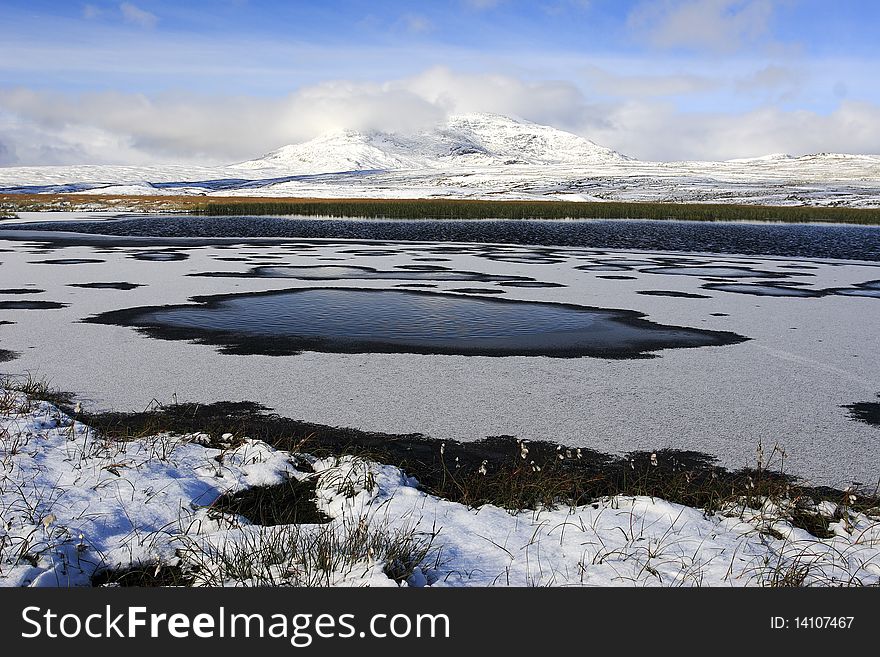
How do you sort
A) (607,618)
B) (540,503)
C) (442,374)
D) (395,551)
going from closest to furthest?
(607,618)
(395,551)
(540,503)
(442,374)

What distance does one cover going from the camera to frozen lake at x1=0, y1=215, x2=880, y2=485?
676 centimetres

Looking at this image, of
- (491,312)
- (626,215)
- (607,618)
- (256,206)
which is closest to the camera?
(607,618)

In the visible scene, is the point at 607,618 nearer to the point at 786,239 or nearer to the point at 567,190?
the point at 786,239

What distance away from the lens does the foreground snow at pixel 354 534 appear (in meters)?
3.81

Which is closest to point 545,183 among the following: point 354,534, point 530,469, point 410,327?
point 410,327

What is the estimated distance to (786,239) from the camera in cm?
3734

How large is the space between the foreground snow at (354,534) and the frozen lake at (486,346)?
4.55 ft

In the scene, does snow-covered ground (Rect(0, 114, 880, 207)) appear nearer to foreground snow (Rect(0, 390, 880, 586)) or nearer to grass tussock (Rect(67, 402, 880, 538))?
grass tussock (Rect(67, 402, 880, 538))

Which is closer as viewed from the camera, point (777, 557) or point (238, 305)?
point (777, 557)

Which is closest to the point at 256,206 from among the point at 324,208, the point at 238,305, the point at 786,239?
the point at 324,208

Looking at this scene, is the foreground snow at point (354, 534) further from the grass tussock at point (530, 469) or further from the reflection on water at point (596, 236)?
the reflection on water at point (596, 236)

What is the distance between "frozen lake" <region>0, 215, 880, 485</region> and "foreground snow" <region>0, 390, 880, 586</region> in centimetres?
139

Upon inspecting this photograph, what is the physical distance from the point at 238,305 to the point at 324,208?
5007cm

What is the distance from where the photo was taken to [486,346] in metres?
9.97
